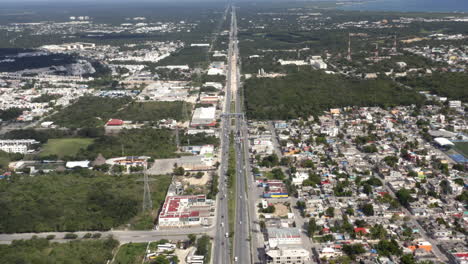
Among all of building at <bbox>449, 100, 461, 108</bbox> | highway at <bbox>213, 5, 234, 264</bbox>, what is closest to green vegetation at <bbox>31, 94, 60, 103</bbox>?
highway at <bbox>213, 5, 234, 264</bbox>

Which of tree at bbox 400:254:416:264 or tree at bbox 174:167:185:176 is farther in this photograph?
tree at bbox 174:167:185:176

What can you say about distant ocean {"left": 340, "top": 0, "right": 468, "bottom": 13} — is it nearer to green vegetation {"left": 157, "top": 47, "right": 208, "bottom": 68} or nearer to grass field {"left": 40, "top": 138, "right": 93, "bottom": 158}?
green vegetation {"left": 157, "top": 47, "right": 208, "bottom": 68}

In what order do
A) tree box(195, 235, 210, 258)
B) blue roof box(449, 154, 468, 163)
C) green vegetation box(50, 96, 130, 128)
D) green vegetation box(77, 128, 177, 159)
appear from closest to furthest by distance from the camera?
tree box(195, 235, 210, 258), blue roof box(449, 154, 468, 163), green vegetation box(77, 128, 177, 159), green vegetation box(50, 96, 130, 128)

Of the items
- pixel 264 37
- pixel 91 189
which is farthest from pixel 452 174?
pixel 264 37

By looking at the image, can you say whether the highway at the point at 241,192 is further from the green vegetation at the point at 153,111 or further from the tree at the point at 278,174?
the green vegetation at the point at 153,111

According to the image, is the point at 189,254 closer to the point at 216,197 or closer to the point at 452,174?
the point at 216,197

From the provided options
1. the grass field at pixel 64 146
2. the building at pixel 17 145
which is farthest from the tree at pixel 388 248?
the building at pixel 17 145

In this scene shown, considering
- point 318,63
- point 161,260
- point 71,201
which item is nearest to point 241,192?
point 161,260
